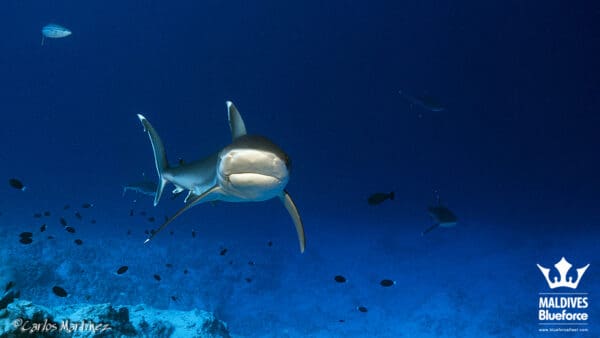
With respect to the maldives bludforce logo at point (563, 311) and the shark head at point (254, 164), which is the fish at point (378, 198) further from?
the maldives bludforce logo at point (563, 311)

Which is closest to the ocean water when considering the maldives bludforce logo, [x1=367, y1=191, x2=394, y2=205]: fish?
the maldives bludforce logo

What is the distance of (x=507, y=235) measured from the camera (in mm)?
23375

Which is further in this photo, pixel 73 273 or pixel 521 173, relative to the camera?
pixel 521 173

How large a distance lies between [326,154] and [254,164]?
36719mm

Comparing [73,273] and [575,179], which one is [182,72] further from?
[575,179]

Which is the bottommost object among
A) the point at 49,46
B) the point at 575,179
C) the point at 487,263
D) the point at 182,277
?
the point at 182,277

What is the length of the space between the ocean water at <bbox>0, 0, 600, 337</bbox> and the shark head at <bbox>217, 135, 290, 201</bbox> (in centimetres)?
899

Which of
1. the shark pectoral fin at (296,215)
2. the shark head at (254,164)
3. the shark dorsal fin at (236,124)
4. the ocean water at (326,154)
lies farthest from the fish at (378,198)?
the shark head at (254,164)

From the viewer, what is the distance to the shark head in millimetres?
3166

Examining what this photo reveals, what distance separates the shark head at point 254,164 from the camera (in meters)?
3.17

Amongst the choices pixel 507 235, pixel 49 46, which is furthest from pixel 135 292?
pixel 49 46

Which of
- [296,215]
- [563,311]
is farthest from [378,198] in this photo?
[563,311]

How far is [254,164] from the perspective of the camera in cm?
321

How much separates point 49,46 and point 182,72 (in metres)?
23.9
